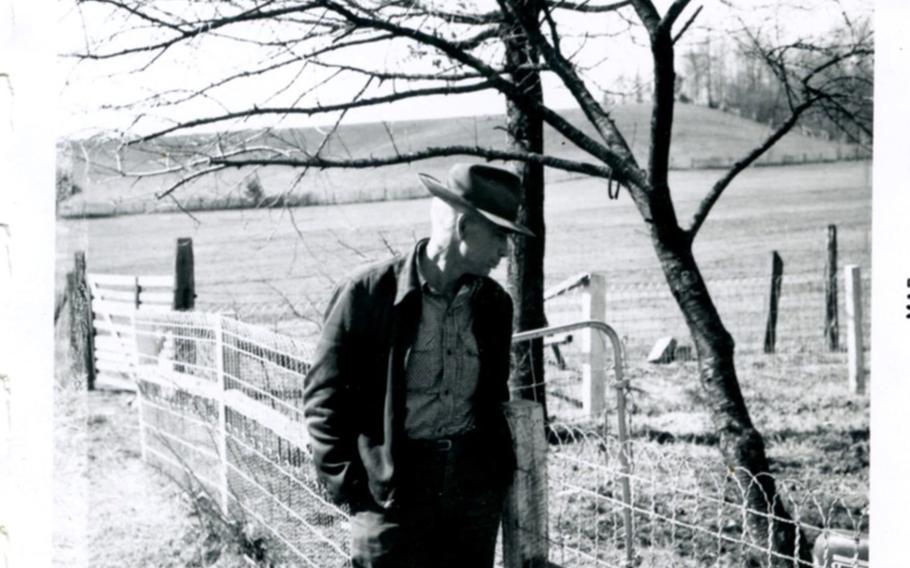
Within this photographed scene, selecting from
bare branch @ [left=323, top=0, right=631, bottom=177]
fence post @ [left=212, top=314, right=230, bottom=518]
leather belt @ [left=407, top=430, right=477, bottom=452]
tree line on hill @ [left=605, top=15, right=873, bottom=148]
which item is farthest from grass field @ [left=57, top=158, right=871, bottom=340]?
leather belt @ [left=407, top=430, right=477, bottom=452]

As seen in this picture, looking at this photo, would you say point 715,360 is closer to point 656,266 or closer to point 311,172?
point 311,172

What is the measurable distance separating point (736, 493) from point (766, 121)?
86.5 inches

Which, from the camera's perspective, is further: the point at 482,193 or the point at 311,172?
the point at 311,172

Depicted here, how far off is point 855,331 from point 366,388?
17.7 feet

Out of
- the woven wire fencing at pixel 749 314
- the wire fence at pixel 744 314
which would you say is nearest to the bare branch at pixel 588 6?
the wire fence at pixel 744 314

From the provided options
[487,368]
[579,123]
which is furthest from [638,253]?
[487,368]

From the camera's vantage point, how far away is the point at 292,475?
378 cm

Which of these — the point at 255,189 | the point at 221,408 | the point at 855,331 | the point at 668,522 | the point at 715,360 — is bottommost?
the point at 668,522

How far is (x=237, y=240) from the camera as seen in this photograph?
5.28 meters

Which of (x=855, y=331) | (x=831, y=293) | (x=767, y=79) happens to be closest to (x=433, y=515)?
(x=767, y=79)

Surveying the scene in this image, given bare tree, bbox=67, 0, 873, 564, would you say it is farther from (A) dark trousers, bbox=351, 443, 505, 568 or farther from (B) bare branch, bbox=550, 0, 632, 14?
(A) dark trousers, bbox=351, 443, 505, 568

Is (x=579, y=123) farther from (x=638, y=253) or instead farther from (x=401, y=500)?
(x=638, y=253)

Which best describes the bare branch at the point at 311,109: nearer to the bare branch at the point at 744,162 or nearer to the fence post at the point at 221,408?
the fence post at the point at 221,408

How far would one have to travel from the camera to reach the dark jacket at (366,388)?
2287 millimetres
